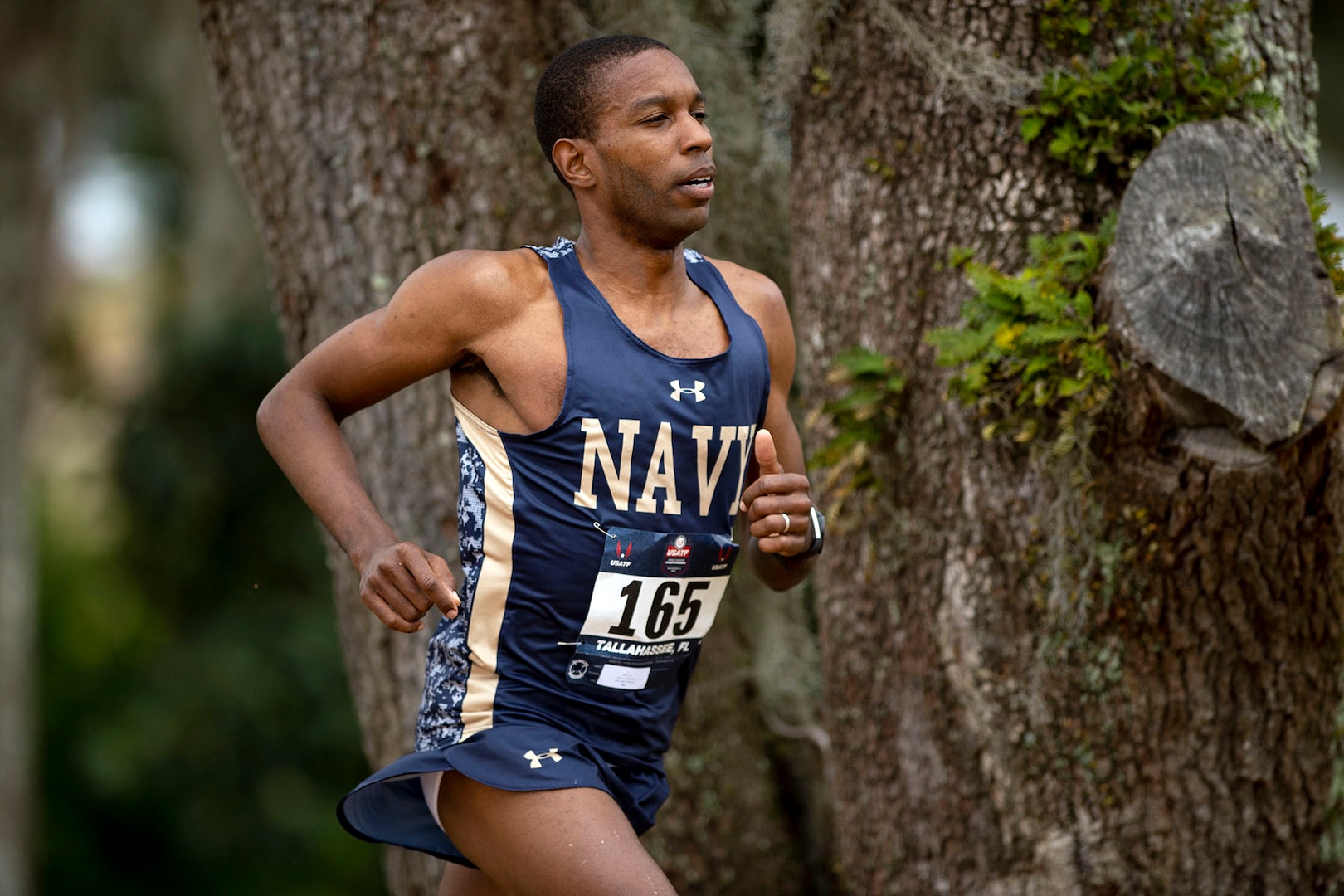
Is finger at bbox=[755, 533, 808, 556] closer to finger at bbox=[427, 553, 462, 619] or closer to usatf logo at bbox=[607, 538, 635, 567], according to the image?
usatf logo at bbox=[607, 538, 635, 567]

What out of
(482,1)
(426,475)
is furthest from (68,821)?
(482,1)

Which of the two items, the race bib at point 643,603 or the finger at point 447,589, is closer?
the finger at point 447,589

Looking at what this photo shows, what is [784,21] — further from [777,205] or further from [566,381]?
[566,381]

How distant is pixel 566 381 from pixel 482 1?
6.65 ft

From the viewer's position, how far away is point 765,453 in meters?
2.59

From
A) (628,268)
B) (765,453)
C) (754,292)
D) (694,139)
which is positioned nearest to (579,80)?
(694,139)

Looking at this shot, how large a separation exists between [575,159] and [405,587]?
37.6 inches

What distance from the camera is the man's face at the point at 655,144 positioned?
8.79 feet

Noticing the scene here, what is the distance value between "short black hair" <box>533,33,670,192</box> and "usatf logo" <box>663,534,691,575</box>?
0.82 m

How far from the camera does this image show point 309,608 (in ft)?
34.4

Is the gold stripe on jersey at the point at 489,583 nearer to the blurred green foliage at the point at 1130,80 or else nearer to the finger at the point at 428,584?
the finger at the point at 428,584

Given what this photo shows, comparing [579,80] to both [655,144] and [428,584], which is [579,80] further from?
[428,584]

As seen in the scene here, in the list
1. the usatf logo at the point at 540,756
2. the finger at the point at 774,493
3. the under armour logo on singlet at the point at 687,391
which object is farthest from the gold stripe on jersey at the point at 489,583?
the finger at the point at 774,493

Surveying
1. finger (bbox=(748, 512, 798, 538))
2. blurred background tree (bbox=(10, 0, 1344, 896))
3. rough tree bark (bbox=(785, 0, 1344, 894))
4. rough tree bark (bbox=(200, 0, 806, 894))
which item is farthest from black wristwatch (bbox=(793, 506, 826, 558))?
blurred background tree (bbox=(10, 0, 1344, 896))
